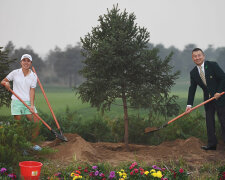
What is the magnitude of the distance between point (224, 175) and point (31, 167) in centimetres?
309

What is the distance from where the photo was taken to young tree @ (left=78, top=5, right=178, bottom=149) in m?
7.50

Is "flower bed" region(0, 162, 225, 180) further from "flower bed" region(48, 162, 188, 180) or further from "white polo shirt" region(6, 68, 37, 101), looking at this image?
"white polo shirt" region(6, 68, 37, 101)

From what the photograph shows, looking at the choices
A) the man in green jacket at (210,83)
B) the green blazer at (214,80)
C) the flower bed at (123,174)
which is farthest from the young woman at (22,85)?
the green blazer at (214,80)

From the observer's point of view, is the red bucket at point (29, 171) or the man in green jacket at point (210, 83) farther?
the man in green jacket at point (210, 83)

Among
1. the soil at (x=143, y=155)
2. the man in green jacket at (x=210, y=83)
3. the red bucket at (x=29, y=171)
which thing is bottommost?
the soil at (x=143, y=155)

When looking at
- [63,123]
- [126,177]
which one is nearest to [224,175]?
[126,177]

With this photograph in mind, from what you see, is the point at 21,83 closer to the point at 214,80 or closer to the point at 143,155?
the point at 143,155

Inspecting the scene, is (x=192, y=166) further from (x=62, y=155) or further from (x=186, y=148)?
(x=62, y=155)

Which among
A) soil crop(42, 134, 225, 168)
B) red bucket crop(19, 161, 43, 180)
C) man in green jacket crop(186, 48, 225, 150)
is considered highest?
man in green jacket crop(186, 48, 225, 150)

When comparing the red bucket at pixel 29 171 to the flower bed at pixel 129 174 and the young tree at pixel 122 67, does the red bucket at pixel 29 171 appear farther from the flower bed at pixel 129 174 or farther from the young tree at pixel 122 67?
the young tree at pixel 122 67

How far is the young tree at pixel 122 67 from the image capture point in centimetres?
750

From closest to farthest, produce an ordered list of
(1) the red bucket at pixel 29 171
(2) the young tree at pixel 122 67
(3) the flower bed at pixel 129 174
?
(1) the red bucket at pixel 29 171
(3) the flower bed at pixel 129 174
(2) the young tree at pixel 122 67

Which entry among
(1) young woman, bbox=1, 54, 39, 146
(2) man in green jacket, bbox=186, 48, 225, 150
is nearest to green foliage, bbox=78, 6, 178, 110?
(2) man in green jacket, bbox=186, 48, 225, 150

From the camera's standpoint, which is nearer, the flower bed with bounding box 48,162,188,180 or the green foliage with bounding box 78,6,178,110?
the flower bed with bounding box 48,162,188,180
